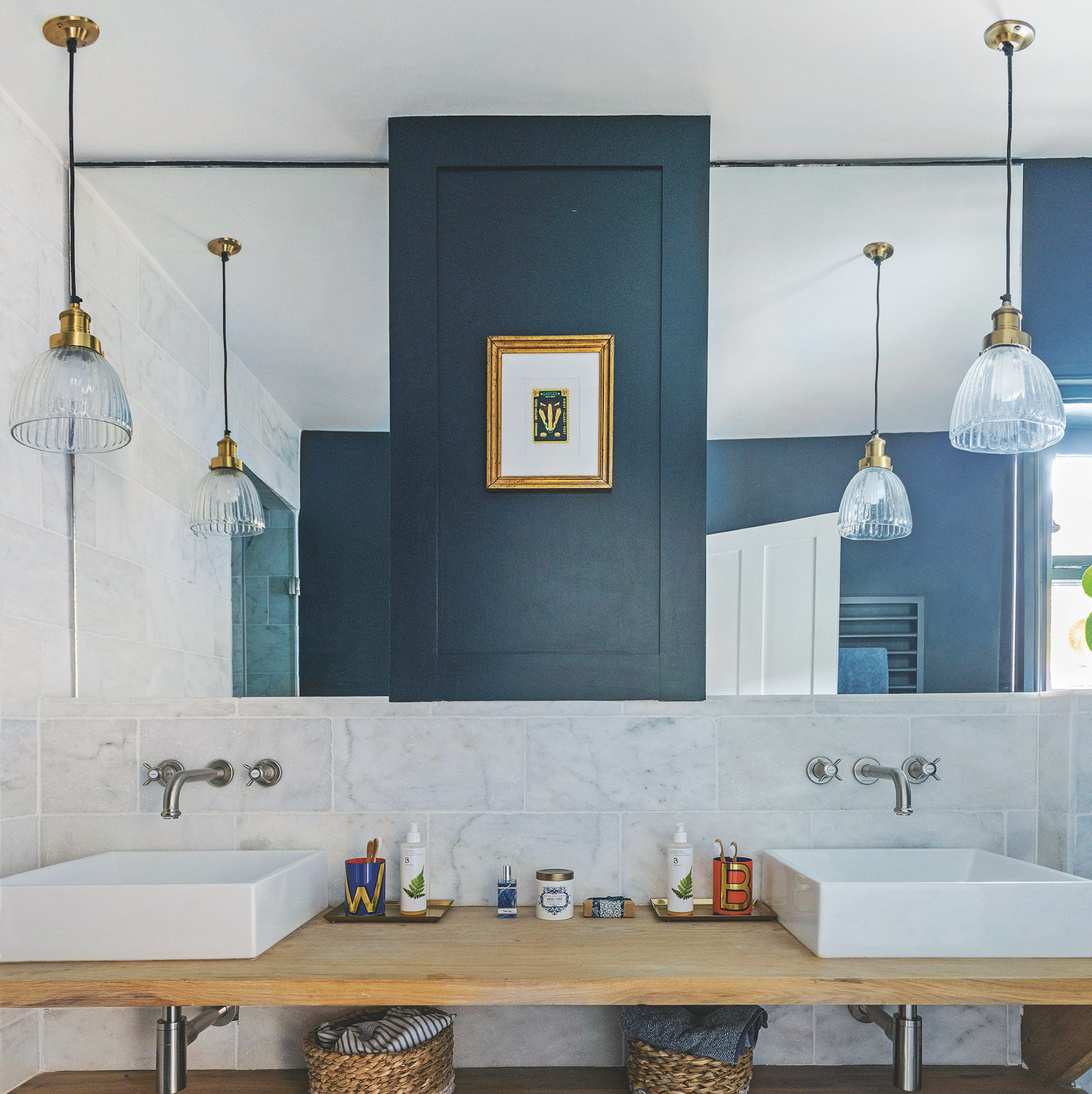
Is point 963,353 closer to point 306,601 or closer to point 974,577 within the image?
point 974,577

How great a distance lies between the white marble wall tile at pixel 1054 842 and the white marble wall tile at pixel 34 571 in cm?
221

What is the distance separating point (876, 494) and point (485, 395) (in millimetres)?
918

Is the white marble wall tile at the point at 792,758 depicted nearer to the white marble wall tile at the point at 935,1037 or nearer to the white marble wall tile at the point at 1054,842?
the white marble wall tile at the point at 1054,842

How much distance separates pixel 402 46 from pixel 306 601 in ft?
3.86

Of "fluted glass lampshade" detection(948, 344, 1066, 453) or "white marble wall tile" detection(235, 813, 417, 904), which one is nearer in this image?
"fluted glass lampshade" detection(948, 344, 1066, 453)

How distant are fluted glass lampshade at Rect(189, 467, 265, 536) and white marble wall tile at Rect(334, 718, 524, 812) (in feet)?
1.75

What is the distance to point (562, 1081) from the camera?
6.57 feet

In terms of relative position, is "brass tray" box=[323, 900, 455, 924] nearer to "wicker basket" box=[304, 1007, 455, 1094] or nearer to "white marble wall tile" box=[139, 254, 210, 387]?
"wicker basket" box=[304, 1007, 455, 1094]

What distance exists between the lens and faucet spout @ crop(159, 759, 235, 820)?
6.31ft

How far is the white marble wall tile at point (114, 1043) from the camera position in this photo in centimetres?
206

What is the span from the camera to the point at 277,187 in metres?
2.24

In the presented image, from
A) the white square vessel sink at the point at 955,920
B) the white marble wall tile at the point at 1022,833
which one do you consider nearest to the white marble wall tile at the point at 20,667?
the white square vessel sink at the point at 955,920

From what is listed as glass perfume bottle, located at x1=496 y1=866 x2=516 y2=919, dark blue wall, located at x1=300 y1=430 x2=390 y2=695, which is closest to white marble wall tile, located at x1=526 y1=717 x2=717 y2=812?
glass perfume bottle, located at x1=496 y1=866 x2=516 y2=919

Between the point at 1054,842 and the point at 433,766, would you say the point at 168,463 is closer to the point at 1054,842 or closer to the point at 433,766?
the point at 433,766
